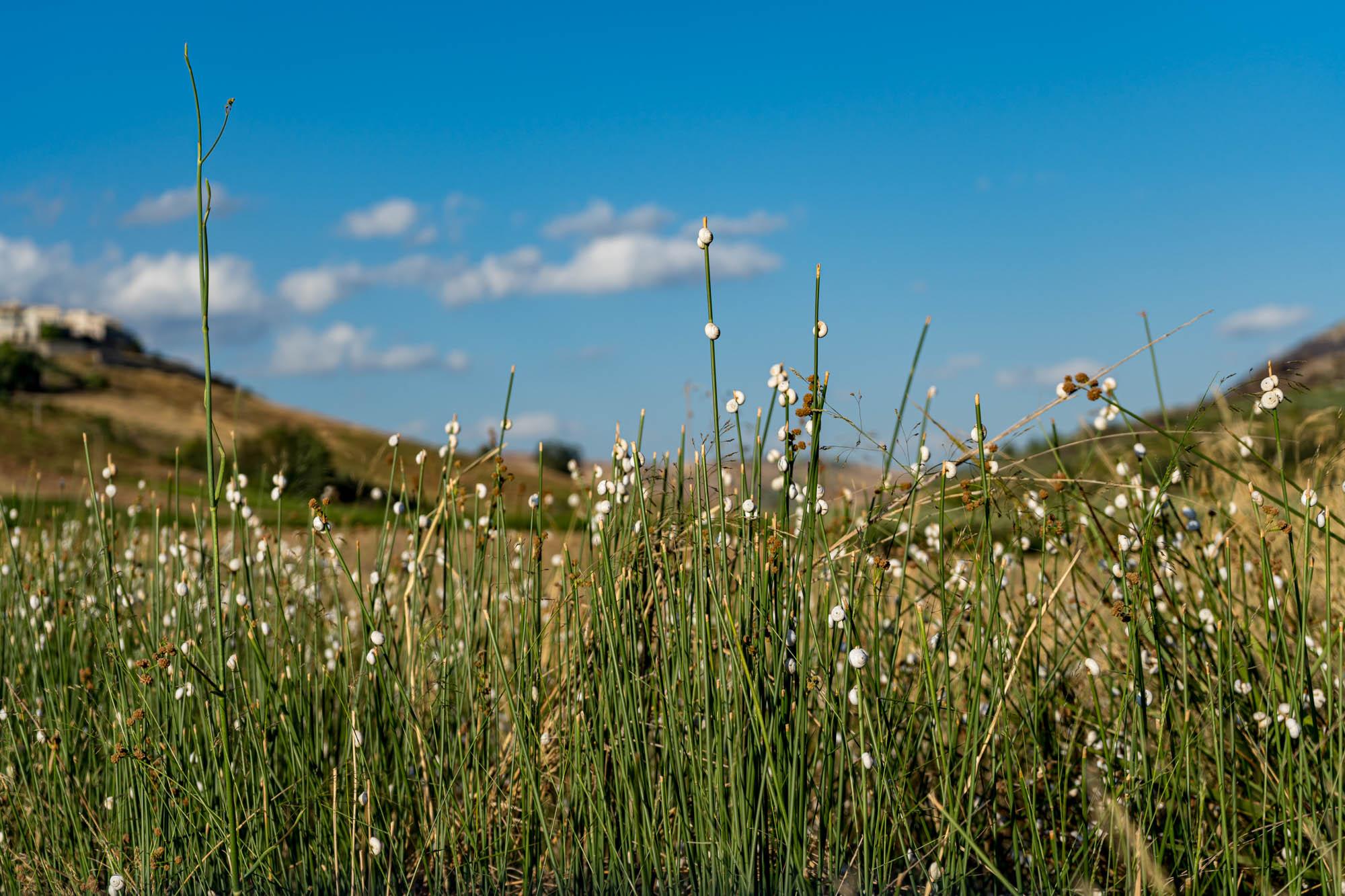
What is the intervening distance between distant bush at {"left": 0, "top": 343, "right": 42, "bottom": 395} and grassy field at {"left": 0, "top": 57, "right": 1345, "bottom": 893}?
1086 inches

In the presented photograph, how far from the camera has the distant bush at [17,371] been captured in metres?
26.0

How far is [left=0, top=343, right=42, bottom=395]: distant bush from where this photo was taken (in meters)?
26.0

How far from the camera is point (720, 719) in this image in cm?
183

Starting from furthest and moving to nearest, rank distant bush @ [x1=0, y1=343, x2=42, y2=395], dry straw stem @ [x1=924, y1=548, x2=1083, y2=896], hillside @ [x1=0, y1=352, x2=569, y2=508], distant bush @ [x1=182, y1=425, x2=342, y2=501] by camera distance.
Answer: distant bush @ [x1=0, y1=343, x2=42, y2=395], hillside @ [x1=0, y1=352, x2=569, y2=508], distant bush @ [x1=182, y1=425, x2=342, y2=501], dry straw stem @ [x1=924, y1=548, x2=1083, y2=896]

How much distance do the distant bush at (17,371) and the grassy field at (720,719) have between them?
27.6 m

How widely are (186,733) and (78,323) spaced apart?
167 feet

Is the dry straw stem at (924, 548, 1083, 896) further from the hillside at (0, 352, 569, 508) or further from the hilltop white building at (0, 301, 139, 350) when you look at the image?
the hilltop white building at (0, 301, 139, 350)

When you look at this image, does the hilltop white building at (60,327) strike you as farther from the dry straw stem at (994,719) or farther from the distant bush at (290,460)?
the dry straw stem at (994,719)

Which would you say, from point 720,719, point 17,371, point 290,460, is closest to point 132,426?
point 17,371

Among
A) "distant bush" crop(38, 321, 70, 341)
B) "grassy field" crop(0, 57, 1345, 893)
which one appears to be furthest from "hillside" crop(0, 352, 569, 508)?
"grassy field" crop(0, 57, 1345, 893)

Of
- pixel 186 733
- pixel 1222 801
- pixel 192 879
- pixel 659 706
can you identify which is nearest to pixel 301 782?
pixel 192 879

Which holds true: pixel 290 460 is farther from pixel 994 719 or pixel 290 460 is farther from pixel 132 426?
pixel 132 426

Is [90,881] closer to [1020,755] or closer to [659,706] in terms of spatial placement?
[659,706]

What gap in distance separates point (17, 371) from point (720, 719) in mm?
30308
